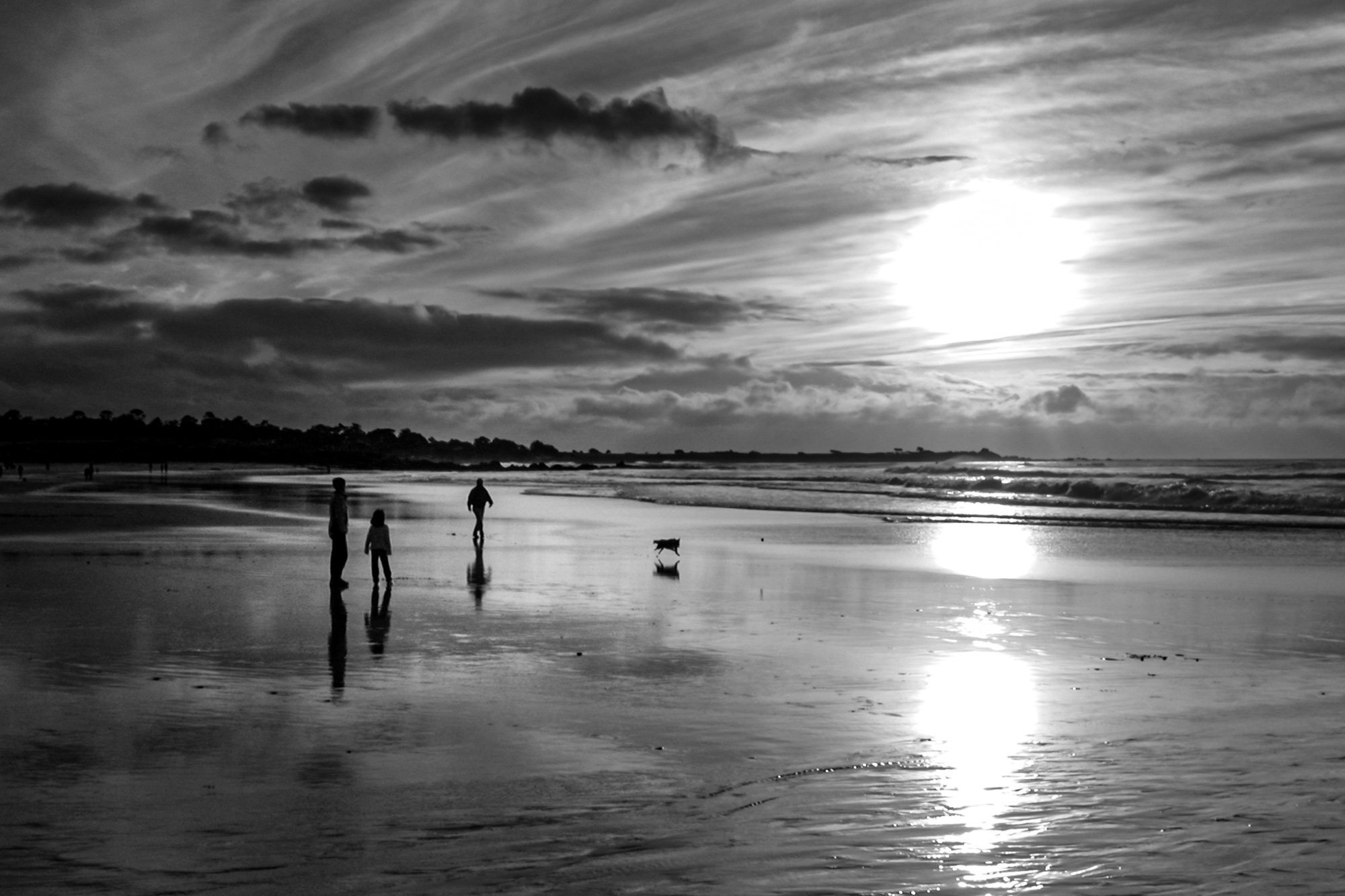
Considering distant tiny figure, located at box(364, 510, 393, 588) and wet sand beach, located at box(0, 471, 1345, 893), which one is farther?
distant tiny figure, located at box(364, 510, 393, 588)

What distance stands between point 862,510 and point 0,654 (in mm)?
38690

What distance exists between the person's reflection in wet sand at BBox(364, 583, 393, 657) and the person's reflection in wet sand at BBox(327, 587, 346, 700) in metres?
0.30

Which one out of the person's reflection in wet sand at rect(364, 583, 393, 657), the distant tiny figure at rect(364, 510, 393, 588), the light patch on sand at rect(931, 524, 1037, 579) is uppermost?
the distant tiny figure at rect(364, 510, 393, 588)

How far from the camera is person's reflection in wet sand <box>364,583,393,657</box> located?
13625 mm

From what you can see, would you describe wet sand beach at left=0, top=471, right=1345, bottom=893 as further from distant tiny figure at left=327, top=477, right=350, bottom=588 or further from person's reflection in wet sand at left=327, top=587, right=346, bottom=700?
distant tiny figure at left=327, top=477, right=350, bottom=588

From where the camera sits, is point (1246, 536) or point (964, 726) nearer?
Answer: point (964, 726)

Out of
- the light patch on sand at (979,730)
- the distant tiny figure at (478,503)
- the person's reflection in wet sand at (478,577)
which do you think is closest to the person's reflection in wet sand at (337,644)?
the person's reflection in wet sand at (478,577)

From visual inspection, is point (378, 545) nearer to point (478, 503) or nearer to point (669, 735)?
point (478, 503)

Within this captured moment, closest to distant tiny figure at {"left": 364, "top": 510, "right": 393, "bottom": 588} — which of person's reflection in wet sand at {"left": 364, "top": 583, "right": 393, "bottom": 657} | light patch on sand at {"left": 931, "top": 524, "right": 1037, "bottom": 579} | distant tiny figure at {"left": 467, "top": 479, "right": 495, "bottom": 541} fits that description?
person's reflection in wet sand at {"left": 364, "top": 583, "right": 393, "bottom": 657}

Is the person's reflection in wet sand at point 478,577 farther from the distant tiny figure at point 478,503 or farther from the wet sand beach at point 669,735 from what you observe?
the distant tiny figure at point 478,503

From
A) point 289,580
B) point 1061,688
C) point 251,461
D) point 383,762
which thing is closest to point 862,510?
point 289,580

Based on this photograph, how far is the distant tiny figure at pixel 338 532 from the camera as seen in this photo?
18891 millimetres

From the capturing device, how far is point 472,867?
6.22 metres

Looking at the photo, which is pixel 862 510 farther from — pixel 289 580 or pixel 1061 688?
pixel 1061 688
